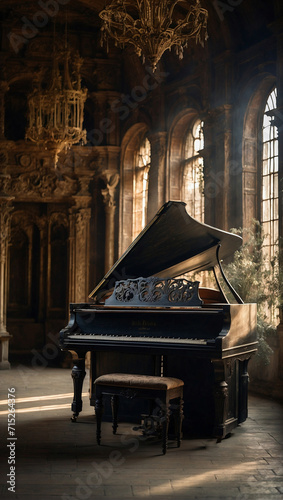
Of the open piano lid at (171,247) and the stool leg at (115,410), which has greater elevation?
the open piano lid at (171,247)

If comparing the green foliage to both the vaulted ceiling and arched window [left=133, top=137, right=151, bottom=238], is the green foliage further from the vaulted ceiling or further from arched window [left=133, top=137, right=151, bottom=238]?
arched window [left=133, top=137, right=151, bottom=238]

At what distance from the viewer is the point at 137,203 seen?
38.0ft

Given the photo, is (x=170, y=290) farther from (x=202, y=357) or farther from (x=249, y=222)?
(x=249, y=222)

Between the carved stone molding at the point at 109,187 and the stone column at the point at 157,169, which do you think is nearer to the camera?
the stone column at the point at 157,169

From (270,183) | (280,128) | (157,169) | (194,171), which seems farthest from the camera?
(157,169)

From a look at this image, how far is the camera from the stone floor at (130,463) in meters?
3.75

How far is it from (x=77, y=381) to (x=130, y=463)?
1454 millimetres

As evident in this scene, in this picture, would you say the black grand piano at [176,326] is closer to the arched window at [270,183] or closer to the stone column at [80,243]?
the arched window at [270,183]

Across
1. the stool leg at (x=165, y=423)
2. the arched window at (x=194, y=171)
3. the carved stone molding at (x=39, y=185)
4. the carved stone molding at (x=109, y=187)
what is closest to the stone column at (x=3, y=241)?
the carved stone molding at (x=39, y=185)

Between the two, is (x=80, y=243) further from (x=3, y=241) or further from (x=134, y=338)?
(x=134, y=338)

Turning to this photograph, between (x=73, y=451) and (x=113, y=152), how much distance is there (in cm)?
752

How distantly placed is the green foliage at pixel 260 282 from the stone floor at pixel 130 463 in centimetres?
129

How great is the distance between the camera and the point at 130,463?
4.39 m

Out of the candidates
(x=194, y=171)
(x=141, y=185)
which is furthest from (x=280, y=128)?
(x=141, y=185)
